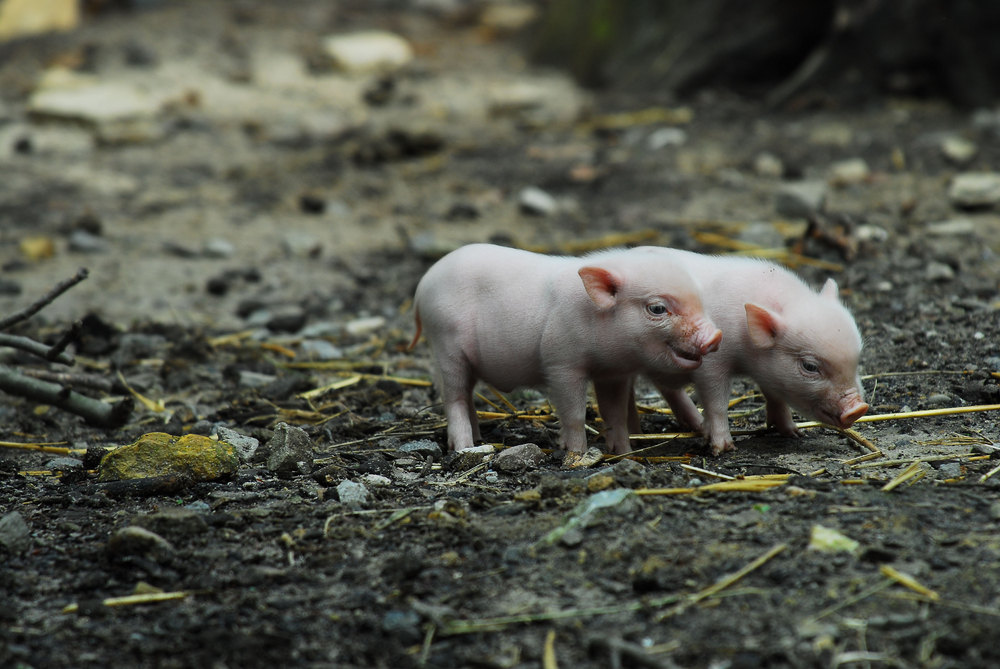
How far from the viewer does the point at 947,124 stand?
1041cm

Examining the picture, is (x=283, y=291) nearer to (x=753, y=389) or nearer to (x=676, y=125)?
(x=753, y=389)

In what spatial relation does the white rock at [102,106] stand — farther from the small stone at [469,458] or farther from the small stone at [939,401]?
the small stone at [939,401]

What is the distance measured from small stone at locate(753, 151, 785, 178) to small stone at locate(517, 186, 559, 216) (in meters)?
1.89

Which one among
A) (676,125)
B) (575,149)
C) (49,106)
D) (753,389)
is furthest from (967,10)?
(49,106)

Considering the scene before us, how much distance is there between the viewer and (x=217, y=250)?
354 inches

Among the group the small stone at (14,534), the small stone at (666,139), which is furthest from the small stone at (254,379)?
the small stone at (666,139)

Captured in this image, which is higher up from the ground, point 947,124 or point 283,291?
point 947,124

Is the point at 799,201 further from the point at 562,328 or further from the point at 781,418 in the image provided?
the point at 562,328

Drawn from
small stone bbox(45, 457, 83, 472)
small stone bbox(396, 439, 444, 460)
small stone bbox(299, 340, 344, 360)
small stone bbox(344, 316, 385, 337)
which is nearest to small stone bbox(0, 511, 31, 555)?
small stone bbox(45, 457, 83, 472)

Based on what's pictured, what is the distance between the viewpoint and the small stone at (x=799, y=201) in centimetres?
852

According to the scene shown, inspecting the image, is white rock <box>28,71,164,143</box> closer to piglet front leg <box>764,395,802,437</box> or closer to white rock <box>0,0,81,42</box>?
white rock <box>0,0,81,42</box>

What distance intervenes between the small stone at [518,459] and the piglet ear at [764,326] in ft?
3.45

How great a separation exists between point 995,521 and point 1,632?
3.23 meters

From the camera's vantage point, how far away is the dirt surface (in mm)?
3275
